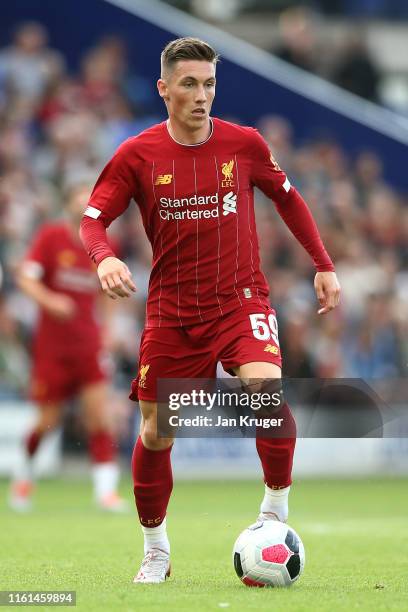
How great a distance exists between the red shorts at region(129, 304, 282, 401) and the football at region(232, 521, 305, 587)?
782mm

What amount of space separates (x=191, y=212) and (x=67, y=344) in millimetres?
5838

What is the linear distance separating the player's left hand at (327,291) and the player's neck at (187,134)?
875 mm

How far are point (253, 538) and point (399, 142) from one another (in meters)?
14.0

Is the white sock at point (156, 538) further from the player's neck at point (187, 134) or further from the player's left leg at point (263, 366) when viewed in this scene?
the player's neck at point (187, 134)

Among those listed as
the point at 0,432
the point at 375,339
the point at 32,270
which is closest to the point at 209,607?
the point at 32,270

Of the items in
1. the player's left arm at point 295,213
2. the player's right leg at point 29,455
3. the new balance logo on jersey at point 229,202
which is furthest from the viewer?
the player's right leg at point 29,455

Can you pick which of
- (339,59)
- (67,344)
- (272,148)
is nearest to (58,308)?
(67,344)

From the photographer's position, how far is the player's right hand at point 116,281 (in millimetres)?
6016

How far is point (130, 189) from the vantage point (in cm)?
655

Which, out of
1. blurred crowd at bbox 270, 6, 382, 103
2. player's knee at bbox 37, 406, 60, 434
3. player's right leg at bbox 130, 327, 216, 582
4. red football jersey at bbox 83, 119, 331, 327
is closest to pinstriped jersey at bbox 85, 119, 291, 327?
red football jersey at bbox 83, 119, 331, 327

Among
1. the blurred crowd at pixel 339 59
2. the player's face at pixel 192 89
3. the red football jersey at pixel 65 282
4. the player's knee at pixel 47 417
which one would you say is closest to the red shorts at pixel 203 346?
the player's face at pixel 192 89

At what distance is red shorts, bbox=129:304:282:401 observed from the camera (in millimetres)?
6445

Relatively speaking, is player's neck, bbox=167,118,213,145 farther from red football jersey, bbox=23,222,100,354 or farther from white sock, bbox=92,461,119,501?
white sock, bbox=92,461,119,501

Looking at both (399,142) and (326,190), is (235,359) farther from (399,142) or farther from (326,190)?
(399,142)
